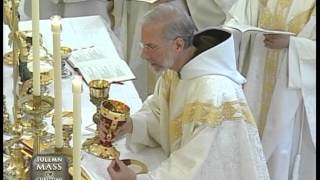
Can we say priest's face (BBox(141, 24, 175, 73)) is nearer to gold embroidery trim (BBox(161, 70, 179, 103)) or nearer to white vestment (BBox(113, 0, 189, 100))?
gold embroidery trim (BBox(161, 70, 179, 103))

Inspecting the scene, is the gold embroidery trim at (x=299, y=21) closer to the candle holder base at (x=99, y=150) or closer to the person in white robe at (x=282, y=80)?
the person in white robe at (x=282, y=80)

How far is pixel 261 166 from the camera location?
5.93 ft

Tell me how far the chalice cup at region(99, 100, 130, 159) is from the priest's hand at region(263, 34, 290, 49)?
0.96m

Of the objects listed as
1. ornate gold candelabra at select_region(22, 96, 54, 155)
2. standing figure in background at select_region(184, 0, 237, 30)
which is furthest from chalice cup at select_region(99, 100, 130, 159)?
standing figure in background at select_region(184, 0, 237, 30)

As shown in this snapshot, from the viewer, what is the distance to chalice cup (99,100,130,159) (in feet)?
5.34

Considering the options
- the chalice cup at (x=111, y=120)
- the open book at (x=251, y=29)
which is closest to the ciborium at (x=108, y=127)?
the chalice cup at (x=111, y=120)

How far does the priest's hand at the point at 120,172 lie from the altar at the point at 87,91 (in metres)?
0.05

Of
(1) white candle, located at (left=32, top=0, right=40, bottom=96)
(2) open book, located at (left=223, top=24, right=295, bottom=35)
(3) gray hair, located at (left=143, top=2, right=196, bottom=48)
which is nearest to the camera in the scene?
(1) white candle, located at (left=32, top=0, right=40, bottom=96)

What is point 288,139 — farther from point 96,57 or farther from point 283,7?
point 96,57

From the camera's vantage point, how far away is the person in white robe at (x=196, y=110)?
172 centimetres

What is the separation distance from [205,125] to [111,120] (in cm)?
23

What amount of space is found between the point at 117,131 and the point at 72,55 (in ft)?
2.06

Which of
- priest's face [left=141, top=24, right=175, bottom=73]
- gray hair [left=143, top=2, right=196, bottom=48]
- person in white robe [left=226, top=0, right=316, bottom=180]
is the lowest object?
person in white robe [left=226, top=0, right=316, bottom=180]

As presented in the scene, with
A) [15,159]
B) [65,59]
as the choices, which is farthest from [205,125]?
[65,59]
